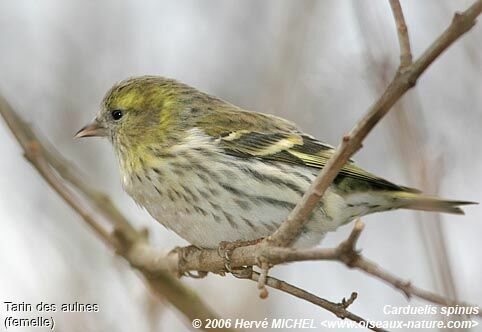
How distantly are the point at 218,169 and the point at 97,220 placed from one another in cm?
75

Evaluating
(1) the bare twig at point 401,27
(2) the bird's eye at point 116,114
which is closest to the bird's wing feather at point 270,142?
(2) the bird's eye at point 116,114

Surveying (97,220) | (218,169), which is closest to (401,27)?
(218,169)

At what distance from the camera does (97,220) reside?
427 centimetres

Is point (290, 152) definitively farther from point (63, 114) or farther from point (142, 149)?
point (63, 114)

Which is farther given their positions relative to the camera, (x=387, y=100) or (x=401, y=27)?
(x=401, y=27)

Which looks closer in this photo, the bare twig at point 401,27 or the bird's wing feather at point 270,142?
the bare twig at point 401,27

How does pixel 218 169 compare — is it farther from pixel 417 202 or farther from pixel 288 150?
pixel 417 202

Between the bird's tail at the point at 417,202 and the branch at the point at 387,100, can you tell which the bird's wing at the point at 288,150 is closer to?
→ the bird's tail at the point at 417,202

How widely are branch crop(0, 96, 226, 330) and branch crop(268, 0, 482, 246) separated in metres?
1.34

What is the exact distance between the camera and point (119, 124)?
5.02m

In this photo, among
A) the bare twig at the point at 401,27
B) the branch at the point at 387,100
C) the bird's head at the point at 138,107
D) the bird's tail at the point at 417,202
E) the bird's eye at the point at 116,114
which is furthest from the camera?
the bird's eye at the point at 116,114

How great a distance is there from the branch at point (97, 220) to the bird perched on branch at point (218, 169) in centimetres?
23

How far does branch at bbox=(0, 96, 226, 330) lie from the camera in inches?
148

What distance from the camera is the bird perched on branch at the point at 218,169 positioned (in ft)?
13.8
